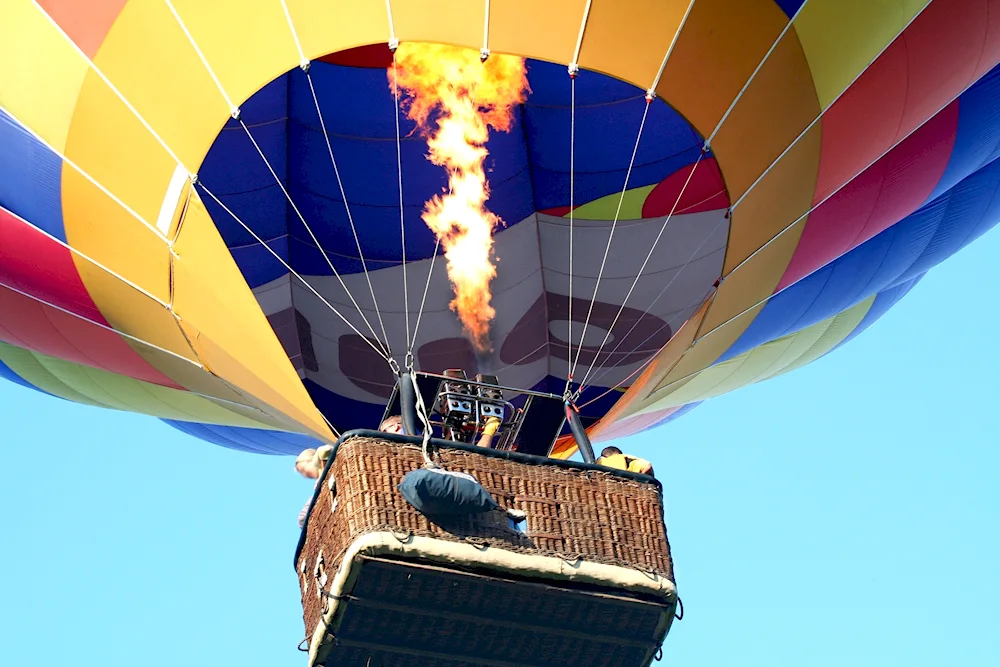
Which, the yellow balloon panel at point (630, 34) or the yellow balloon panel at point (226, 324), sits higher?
the yellow balloon panel at point (630, 34)

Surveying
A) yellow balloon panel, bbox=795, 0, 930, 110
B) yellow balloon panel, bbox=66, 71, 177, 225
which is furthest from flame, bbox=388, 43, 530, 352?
yellow balloon panel, bbox=795, 0, 930, 110

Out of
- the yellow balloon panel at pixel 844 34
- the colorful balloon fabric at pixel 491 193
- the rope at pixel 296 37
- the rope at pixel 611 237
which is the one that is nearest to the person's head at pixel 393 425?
the colorful balloon fabric at pixel 491 193

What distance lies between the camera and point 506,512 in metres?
5.80

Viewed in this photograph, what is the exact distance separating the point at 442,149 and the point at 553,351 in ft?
4.22

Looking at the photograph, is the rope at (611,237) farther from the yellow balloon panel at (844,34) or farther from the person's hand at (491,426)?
the person's hand at (491,426)

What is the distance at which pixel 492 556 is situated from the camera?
567 centimetres

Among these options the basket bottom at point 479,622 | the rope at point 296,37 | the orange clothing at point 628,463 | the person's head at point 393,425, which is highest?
the rope at point 296,37

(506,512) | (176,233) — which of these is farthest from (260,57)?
(506,512)

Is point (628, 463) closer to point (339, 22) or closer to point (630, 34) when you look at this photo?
point (630, 34)

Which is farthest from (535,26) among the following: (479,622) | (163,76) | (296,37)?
(479,622)

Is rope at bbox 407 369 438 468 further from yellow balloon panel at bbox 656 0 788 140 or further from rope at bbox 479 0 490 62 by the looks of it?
yellow balloon panel at bbox 656 0 788 140

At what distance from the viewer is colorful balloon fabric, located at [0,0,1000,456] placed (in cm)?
649

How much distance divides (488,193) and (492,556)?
2477mm

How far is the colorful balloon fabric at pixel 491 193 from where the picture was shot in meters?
6.49
